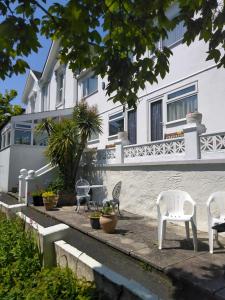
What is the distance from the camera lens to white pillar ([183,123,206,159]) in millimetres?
7242

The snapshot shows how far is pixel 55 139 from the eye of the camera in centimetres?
1240

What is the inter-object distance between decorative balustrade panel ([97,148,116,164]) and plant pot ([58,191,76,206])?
2.08m

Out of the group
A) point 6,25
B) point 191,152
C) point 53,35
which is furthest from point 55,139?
point 6,25

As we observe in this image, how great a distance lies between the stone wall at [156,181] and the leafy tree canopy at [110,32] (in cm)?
402

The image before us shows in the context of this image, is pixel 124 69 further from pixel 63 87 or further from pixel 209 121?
pixel 63 87

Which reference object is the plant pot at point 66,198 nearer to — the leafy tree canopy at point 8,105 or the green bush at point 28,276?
the green bush at point 28,276

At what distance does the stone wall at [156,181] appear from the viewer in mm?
6910

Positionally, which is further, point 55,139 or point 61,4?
point 55,139

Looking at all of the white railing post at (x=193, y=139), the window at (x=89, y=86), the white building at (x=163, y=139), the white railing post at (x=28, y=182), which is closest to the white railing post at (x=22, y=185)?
the white railing post at (x=28, y=182)

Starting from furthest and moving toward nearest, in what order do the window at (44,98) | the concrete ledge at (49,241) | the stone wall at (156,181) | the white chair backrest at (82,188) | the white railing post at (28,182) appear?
the window at (44,98) → the white railing post at (28,182) → the white chair backrest at (82,188) → the stone wall at (156,181) → the concrete ledge at (49,241)

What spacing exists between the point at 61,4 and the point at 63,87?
58.3 feet

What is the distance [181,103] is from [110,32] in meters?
7.65

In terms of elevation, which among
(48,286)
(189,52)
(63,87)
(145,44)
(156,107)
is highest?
(63,87)

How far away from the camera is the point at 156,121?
11680 millimetres
